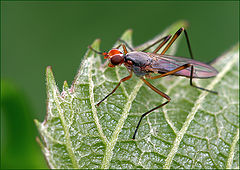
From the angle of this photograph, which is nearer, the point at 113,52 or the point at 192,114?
the point at 192,114

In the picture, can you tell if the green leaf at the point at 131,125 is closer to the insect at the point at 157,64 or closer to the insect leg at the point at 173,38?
the insect at the point at 157,64

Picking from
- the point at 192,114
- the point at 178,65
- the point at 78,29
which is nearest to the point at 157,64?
the point at 178,65

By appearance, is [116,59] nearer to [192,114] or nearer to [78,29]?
[192,114]

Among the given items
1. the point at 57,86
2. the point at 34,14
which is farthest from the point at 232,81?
the point at 34,14

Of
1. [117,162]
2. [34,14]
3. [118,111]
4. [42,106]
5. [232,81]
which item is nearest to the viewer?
[117,162]

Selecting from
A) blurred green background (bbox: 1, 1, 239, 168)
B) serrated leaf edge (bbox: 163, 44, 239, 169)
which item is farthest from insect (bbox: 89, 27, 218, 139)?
blurred green background (bbox: 1, 1, 239, 168)

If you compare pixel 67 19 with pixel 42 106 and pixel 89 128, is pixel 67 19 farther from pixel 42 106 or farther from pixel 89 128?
pixel 89 128
